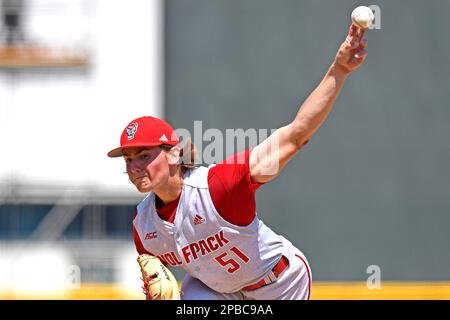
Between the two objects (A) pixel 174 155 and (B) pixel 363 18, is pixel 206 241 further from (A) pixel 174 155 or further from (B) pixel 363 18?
(B) pixel 363 18

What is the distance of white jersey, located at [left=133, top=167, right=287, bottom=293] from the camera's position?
8.57 feet

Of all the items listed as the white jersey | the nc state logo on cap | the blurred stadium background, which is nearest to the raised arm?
the white jersey

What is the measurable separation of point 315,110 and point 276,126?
231 inches

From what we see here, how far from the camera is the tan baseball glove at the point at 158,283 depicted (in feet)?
8.21

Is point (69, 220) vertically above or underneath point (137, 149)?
underneath

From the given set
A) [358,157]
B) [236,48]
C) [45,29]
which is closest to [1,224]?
[45,29]

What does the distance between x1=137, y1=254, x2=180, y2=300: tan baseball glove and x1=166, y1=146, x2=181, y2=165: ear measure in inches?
11.9

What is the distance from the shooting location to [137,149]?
257 cm

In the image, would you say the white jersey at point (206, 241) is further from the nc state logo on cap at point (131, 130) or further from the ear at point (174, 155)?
the nc state logo on cap at point (131, 130)

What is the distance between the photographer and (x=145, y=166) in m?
2.57

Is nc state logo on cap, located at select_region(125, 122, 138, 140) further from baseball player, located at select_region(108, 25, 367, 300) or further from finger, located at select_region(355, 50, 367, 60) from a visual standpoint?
finger, located at select_region(355, 50, 367, 60)

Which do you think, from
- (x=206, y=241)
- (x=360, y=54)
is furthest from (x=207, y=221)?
(x=360, y=54)
